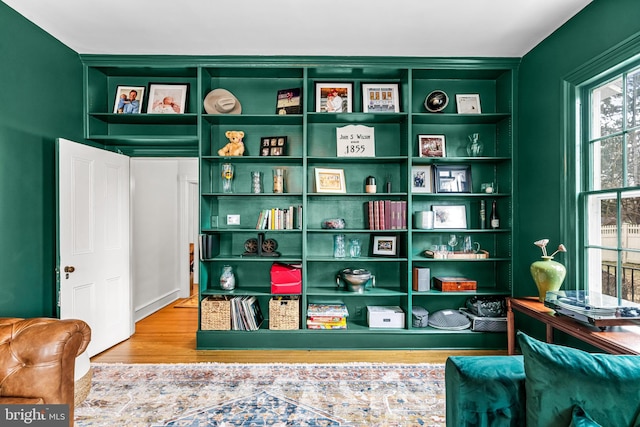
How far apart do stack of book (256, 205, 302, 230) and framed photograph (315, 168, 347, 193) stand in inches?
11.9

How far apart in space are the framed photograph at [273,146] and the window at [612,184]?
248 centimetres

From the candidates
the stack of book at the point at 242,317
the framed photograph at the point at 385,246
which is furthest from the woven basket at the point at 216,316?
the framed photograph at the point at 385,246

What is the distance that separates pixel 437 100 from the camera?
3.40 metres

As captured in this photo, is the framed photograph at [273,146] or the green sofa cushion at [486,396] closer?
the green sofa cushion at [486,396]

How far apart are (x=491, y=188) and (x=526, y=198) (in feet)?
Answer: 1.06

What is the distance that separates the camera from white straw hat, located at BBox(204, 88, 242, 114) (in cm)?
335

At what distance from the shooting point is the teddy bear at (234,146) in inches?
134

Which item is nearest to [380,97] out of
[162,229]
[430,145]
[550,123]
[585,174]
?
[430,145]

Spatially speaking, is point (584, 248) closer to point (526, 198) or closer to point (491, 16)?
point (526, 198)

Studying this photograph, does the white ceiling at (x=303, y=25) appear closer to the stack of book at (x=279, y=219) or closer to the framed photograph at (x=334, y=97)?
the framed photograph at (x=334, y=97)

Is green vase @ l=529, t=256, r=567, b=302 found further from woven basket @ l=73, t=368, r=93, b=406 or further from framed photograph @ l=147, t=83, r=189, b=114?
framed photograph @ l=147, t=83, r=189, b=114

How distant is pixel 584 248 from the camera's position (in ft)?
8.70

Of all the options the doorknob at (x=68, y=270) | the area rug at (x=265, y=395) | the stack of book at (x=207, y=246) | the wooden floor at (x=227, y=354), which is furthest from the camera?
the stack of book at (x=207, y=246)

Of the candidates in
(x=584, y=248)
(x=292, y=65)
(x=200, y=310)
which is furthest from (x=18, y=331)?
(x=584, y=248)
